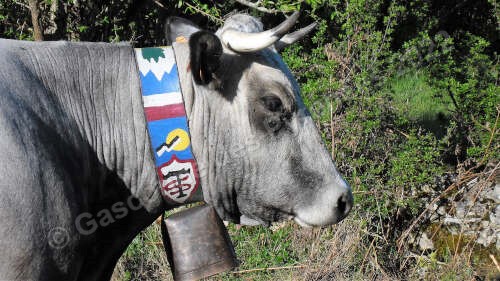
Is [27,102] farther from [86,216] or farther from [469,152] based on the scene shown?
→ [469,152]

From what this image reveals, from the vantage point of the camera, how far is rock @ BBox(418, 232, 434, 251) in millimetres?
5832

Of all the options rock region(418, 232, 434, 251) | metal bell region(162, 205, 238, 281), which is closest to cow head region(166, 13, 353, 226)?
metal bell region(162, 205, 238, 281)

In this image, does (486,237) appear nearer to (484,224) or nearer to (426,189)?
(484,224)

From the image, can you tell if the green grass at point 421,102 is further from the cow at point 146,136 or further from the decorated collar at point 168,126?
the decorated collar at point 168,126

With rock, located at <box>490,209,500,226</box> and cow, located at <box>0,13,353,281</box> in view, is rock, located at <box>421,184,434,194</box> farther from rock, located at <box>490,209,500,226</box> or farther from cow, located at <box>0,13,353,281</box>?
cow, located at <box>0,13,353,281</box>

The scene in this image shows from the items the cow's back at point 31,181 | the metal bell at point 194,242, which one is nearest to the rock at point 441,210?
the metal bell at point 194,242

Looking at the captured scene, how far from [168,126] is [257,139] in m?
0.42

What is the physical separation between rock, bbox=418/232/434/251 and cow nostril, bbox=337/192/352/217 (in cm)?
253

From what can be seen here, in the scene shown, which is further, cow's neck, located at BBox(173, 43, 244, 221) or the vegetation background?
the vegetation background

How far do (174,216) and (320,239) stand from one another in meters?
2.52

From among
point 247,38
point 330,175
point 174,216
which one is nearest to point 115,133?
point 174,216

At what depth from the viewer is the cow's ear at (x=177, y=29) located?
12.6ft

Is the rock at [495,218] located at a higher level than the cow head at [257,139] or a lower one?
lower

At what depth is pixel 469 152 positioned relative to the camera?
5.84 metres
